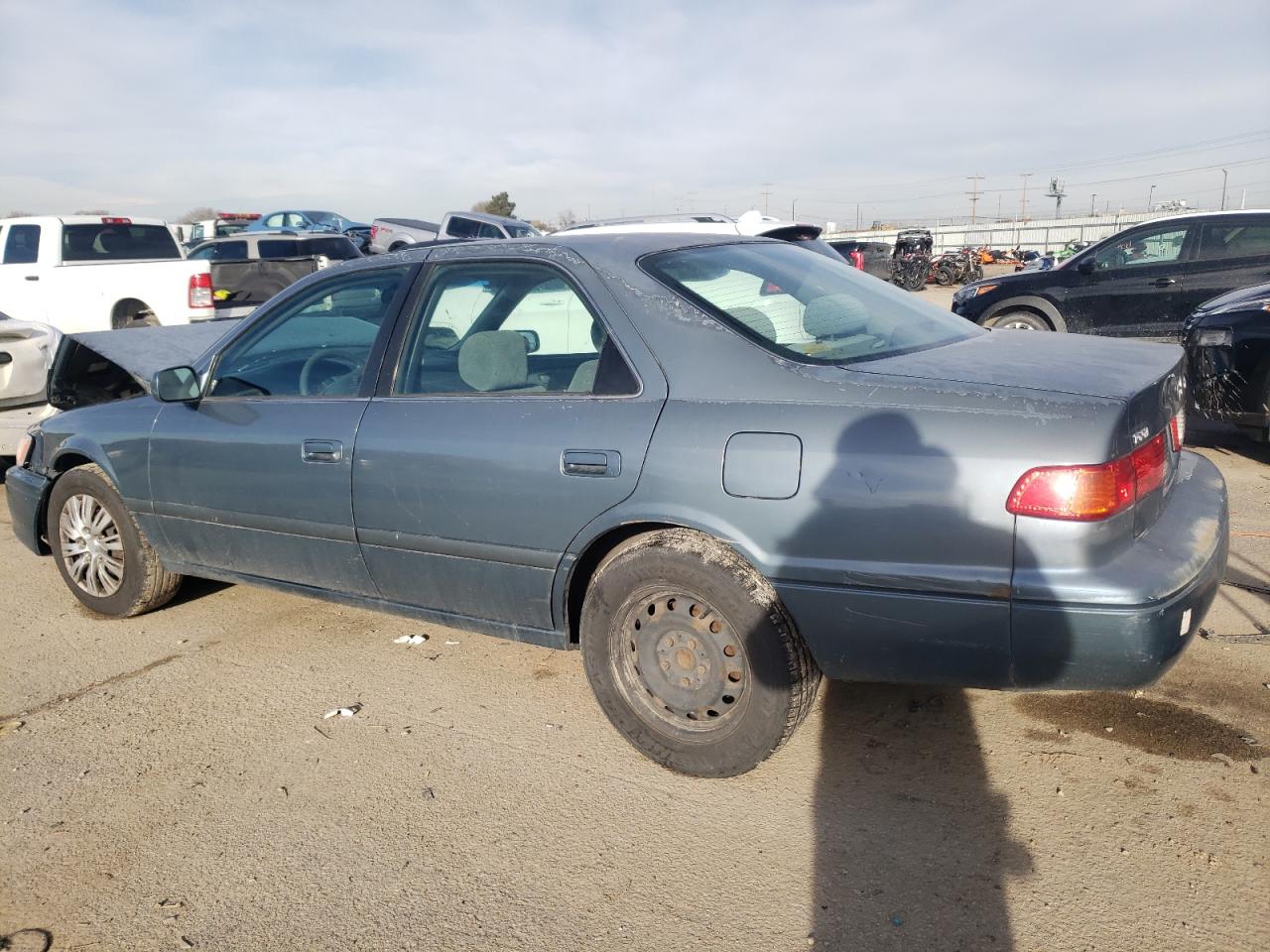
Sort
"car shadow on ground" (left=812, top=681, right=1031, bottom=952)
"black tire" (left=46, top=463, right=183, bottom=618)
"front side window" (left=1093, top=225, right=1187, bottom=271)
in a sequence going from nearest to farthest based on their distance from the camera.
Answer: "car shadow on ground" (left=812, top=681, right=1031, bottom=952)
"black tire" (left=46, top=463, right=183, bottom=618)
"front side window" (left=1093, top=225, right=1187, bottom=271)

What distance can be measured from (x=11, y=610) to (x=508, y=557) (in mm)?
3077

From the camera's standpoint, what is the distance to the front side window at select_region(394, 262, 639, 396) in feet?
10.7

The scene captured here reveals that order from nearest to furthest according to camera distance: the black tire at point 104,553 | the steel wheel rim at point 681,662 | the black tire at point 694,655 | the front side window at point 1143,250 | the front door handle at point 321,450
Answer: the black tire at point 694,655 → the steel wheel rim at point 681,662 → the front door handle at point 321,450 → the black tire at point 104,553 → the front side window at point 1143,250

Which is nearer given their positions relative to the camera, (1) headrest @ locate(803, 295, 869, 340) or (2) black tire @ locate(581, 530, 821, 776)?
(2) black tire @ locate(581, 530, 821, 776)

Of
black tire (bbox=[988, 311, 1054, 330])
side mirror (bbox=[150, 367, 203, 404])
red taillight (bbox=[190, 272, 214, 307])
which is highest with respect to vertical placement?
red taillight (bbox=[190, 272, 214, 307])

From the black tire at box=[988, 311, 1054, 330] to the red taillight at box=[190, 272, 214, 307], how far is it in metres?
8.17

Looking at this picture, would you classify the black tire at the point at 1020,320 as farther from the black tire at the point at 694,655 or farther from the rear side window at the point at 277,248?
the rear side window at the point at 277,248

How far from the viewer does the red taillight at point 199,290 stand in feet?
35.1

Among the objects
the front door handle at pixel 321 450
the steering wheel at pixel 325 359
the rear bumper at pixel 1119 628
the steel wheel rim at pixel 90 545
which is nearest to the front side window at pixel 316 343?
the steering wheel at pixel 325 359

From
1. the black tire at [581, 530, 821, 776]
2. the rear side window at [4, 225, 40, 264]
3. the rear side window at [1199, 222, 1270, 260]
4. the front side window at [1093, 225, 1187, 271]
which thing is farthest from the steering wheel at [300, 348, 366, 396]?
the rear side window at [4, 225, 40, 264]

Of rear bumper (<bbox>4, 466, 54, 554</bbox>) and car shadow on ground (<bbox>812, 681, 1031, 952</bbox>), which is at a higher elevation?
rear bumper (<bbox>4, 466, 54, 554</bbox>)

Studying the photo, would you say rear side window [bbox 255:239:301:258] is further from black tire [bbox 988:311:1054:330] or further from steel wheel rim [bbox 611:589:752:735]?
steel wheel rim [bbox 611:589:752:735]

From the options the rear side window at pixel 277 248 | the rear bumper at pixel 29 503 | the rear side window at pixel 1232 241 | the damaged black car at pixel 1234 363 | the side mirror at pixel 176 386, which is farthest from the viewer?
the rear side window at pixel 277 248

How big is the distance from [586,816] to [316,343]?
2.24 m
